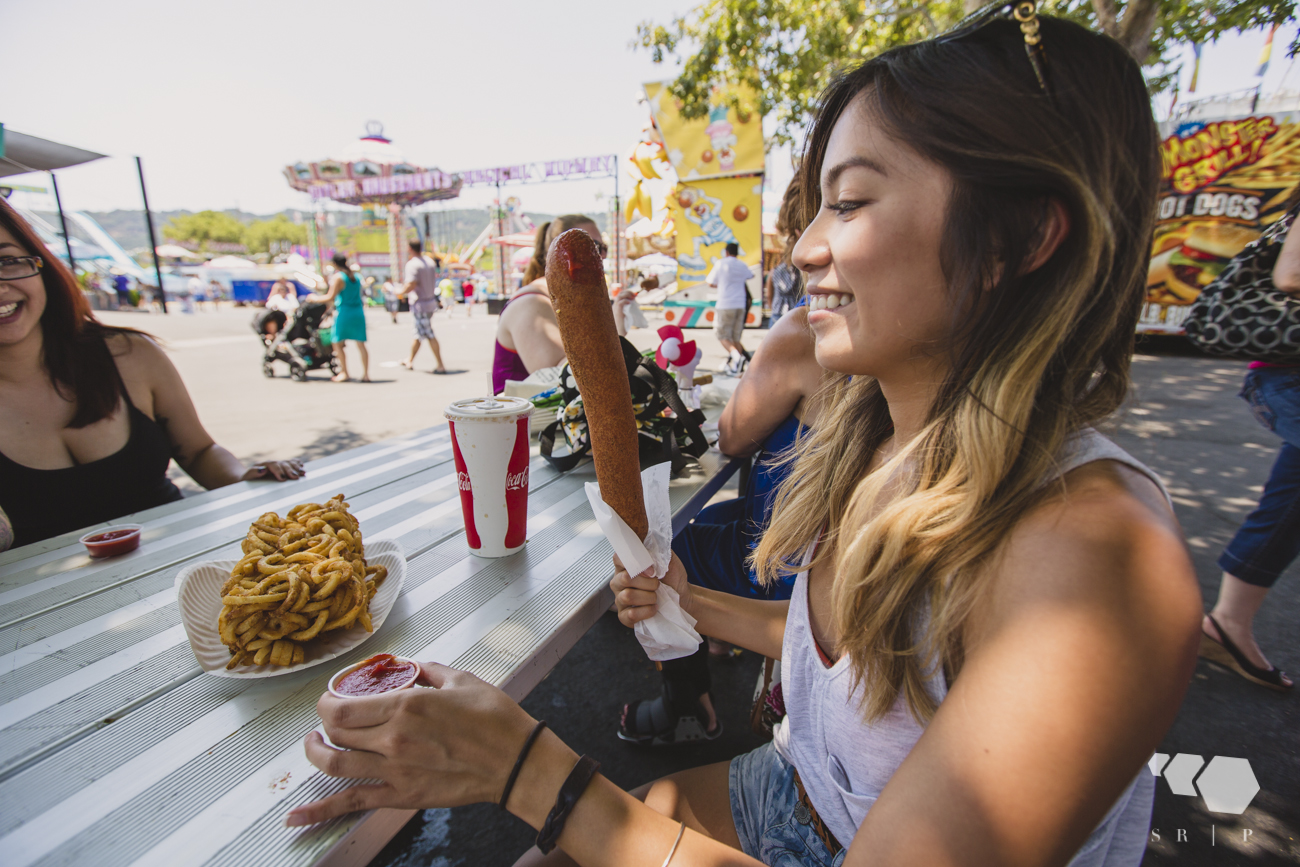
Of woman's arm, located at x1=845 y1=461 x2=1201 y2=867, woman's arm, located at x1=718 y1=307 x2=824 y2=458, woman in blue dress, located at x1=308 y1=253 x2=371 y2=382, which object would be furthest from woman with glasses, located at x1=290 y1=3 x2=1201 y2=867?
woman in blue dress, located at x1=308 y1=253 x2=371 y2=382

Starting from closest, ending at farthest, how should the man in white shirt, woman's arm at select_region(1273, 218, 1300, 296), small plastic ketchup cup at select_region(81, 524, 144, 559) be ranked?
1. small plastic ketchup cup at select_region(81, 524, 144, 559)
2. woman's arm at select_region(1273, 218, 1300, 296)
3. the man in white shirt

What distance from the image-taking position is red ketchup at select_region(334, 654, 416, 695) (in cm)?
93

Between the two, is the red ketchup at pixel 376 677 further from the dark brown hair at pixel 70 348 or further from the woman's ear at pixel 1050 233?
the dark brown hair at pixel 70 348

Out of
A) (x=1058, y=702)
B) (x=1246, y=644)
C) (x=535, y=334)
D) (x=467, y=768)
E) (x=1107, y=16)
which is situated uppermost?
(x=1107, y=16)

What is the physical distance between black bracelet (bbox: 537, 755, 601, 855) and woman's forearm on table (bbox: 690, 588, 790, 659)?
61cm

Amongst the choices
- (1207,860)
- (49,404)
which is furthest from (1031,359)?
(49,404)

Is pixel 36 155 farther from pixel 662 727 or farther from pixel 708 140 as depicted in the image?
pixel 708 140

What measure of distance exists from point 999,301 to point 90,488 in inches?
108

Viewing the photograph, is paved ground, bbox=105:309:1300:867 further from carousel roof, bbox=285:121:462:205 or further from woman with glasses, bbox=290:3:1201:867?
carousel roof, bbox=285:121:462:205

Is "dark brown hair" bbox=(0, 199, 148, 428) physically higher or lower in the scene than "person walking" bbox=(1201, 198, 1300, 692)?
higher

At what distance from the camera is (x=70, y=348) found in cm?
215

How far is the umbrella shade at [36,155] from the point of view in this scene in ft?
11.1

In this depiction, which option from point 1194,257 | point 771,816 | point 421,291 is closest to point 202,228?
point 421,291

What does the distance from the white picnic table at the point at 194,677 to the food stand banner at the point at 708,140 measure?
14.4m
